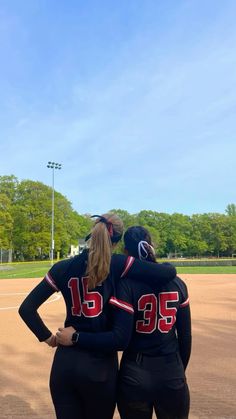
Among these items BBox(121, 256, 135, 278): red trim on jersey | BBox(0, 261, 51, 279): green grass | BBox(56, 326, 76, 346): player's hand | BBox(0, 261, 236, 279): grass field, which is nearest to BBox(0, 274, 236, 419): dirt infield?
BBox(56, 326, 76, 346): player's hand

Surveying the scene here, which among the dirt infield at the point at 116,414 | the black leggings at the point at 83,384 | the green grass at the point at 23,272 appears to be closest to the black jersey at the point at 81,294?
the black leggings at the point at 83,384

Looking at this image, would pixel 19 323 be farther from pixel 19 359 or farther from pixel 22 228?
pixel 22 228

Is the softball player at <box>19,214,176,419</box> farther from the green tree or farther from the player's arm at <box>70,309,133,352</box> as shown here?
the green tree

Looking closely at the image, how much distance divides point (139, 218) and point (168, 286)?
123207 mm

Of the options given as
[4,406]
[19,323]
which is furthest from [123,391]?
[19,323]

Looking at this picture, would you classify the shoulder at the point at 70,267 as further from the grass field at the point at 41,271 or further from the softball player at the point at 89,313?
the grass field at the point at 41,271

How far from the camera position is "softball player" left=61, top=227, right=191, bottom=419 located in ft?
8.27

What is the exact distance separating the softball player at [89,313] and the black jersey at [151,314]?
2.9 inches

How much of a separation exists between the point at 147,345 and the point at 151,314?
19 centimetres

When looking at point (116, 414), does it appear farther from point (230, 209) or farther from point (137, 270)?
point (230, 209)

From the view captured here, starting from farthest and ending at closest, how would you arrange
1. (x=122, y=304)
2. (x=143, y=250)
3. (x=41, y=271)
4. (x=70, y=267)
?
(x=41, y=271) → (x=143, y=250) → (x=70, y=267) → (x=122, y=304)

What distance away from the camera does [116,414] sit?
491 cm

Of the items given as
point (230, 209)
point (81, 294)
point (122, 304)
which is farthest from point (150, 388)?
point (230, 209)

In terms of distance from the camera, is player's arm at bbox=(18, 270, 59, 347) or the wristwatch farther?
player's arm at bbox=(18, 270, 59, 347)
